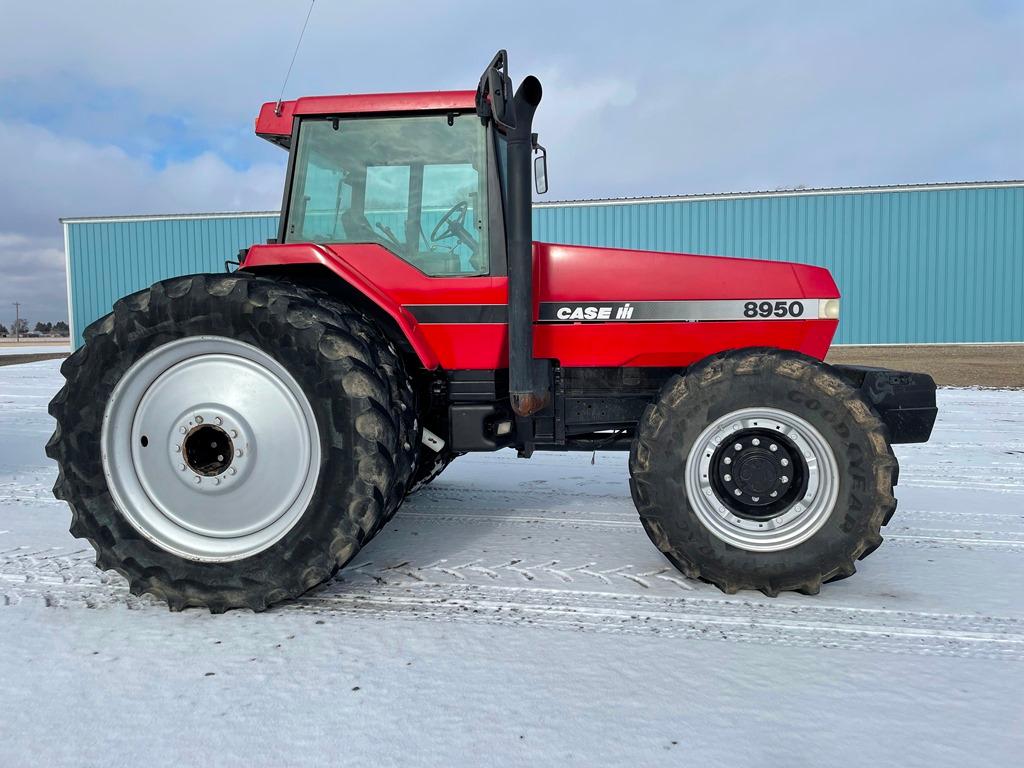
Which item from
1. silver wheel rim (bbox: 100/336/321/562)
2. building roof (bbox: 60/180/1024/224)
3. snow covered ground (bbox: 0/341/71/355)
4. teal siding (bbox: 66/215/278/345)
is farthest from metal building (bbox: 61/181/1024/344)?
snow covered ground (bbox: 0/341/71/355)

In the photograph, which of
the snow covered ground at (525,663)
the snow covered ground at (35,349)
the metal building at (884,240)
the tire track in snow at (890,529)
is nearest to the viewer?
the snow covered ground at (525,663)

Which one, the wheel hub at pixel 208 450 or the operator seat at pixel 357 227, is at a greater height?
the operator seat at pixel 357 227

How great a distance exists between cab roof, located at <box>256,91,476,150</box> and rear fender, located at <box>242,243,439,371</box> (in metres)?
0.62

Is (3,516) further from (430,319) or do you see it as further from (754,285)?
(754,285)

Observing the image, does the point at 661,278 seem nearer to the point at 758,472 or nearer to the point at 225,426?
the point at 758,472

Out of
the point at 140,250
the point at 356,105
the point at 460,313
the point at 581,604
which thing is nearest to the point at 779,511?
the point at 581,604

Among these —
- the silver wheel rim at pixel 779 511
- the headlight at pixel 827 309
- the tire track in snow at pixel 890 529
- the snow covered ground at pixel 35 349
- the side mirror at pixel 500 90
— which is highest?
the side mirror at pixel 500 90

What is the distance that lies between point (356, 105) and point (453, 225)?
649 millimetres

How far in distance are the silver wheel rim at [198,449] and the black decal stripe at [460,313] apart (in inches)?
23.5

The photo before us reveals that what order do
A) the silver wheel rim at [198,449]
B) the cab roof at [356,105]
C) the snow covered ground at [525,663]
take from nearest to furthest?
the snow covered ground at [525,663], the silver wheel rim at [198,449], the cab roof at [356,105]

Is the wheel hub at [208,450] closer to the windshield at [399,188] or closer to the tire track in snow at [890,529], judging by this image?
the windshield at [399,188]

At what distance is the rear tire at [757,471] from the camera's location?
2.33 metres

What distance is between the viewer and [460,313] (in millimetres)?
2650

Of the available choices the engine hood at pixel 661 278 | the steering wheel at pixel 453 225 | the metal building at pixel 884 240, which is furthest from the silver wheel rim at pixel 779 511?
the metal building at pixel 884 240
